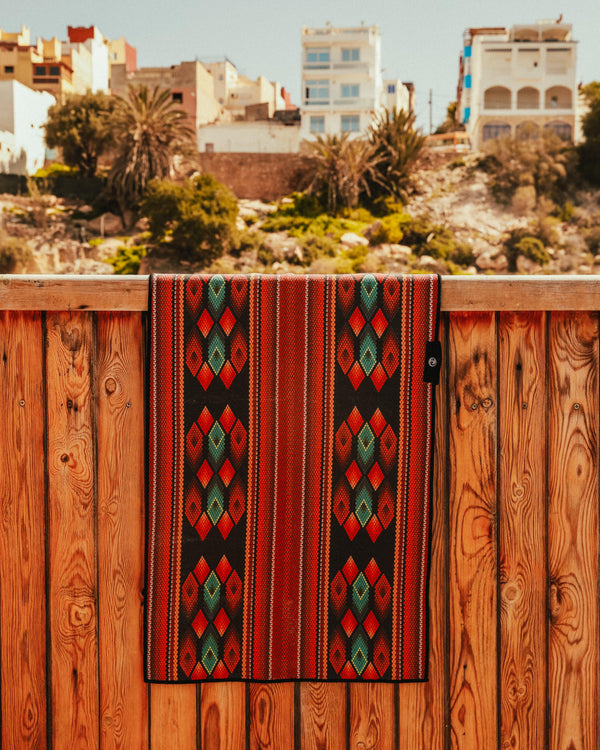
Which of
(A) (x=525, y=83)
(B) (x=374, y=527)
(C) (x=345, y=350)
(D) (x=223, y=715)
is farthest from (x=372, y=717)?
(A) (x=525, y=83)

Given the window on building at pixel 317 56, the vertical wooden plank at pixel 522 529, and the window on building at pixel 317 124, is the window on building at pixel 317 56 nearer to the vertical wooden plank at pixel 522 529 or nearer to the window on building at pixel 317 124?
the window on building at pixel 317 124

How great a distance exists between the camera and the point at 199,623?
179 cm

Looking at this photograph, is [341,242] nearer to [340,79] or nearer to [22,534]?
[340,79]

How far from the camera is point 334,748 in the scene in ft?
5.99

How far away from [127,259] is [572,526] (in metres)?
25.8

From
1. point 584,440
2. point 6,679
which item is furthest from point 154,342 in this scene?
point 584,440

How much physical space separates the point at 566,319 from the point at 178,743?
56.0 inches

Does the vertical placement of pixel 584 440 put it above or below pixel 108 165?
below

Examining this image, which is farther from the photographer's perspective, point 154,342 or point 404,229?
point 404,229

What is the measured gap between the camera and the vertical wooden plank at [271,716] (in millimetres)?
1825

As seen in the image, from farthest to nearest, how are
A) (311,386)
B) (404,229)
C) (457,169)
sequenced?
(457,169), (404,229), (311,386)

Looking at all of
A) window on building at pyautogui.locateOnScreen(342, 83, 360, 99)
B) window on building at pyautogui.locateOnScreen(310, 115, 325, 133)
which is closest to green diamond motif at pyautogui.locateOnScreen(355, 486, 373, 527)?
window on building at pyautogui.locateOnScreen(310, 115, 325, 133)

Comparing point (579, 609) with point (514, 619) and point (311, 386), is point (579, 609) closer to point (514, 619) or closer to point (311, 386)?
point (514, 619)

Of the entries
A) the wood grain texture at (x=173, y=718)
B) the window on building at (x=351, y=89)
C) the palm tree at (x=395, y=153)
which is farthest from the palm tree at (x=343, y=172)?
the wood grain texture at (x=173, y=718)
